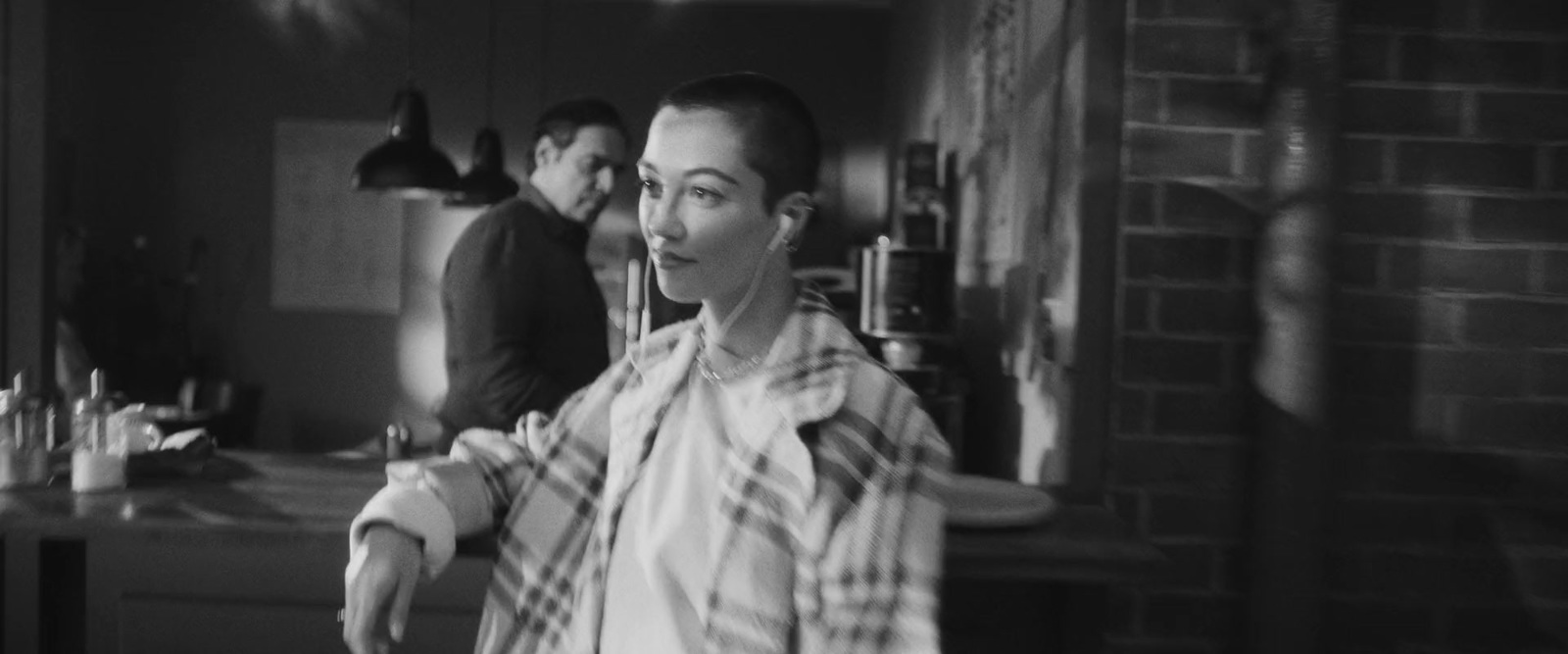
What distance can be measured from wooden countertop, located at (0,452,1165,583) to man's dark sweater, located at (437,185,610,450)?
0.34 m

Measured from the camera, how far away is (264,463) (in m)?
2.45

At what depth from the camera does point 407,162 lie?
13.1 feet

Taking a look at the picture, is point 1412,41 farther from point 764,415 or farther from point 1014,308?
point 764,415

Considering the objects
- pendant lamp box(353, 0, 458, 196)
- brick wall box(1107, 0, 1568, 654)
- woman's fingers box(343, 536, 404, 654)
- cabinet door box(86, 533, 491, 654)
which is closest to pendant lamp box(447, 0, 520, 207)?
pendant lamp box(353, 0, 458, 196)

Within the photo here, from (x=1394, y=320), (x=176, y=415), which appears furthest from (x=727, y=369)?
(x=176, y=415)

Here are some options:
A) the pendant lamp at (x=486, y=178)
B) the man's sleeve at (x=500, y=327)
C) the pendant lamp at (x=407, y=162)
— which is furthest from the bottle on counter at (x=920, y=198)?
the pendant lamp at (x=486, y=178)

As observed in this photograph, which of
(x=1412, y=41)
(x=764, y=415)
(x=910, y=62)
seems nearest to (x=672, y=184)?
(x=764, y=415)

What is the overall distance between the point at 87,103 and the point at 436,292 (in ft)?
6.34

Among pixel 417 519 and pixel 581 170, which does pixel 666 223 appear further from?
pixel 581 170

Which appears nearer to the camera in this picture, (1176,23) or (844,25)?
(1176,23)

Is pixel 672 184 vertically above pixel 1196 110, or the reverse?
pixel 1196 110

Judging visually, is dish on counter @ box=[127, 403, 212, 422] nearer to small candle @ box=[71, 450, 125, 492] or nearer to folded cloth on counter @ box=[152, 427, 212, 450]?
folded cloth on counter @ box=[152, 427, 212, 450]

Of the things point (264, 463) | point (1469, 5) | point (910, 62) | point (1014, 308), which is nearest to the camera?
point (1469, 5)

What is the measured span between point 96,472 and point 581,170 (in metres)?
1.14
